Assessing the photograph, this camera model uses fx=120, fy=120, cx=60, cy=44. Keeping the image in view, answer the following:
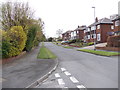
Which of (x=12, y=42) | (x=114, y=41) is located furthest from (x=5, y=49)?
(x=114, y=41)

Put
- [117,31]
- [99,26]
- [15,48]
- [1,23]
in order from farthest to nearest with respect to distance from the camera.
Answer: [99,26], [117,31], [1,23], [15,48]

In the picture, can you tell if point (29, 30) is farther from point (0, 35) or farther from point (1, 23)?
point (0, 35)

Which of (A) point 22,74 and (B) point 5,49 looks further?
(B) point 5,49

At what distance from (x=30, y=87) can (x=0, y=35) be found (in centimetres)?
689

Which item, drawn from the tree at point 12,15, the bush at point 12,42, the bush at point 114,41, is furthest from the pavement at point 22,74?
the bush at point 114,41

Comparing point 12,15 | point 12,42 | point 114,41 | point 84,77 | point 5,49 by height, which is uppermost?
point 12,15

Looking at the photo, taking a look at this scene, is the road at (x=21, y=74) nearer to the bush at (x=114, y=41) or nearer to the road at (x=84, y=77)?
the road at (x=84, y=77)

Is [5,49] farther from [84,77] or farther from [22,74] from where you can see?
[84,77]

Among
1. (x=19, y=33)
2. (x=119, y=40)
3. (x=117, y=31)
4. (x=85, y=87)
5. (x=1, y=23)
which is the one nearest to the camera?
(x=85, y=87)

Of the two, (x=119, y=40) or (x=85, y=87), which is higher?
(x=119, y=40)

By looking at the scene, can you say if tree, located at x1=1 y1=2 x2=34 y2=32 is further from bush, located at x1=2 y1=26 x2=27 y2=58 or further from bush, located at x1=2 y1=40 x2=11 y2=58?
bush, located at x1=2 y1=40 x2=11 y2=58

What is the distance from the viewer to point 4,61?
982cm

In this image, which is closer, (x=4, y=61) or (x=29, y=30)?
(x=4, y=61)

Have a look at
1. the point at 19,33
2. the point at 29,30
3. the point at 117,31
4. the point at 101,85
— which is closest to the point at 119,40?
the point at 117,31
